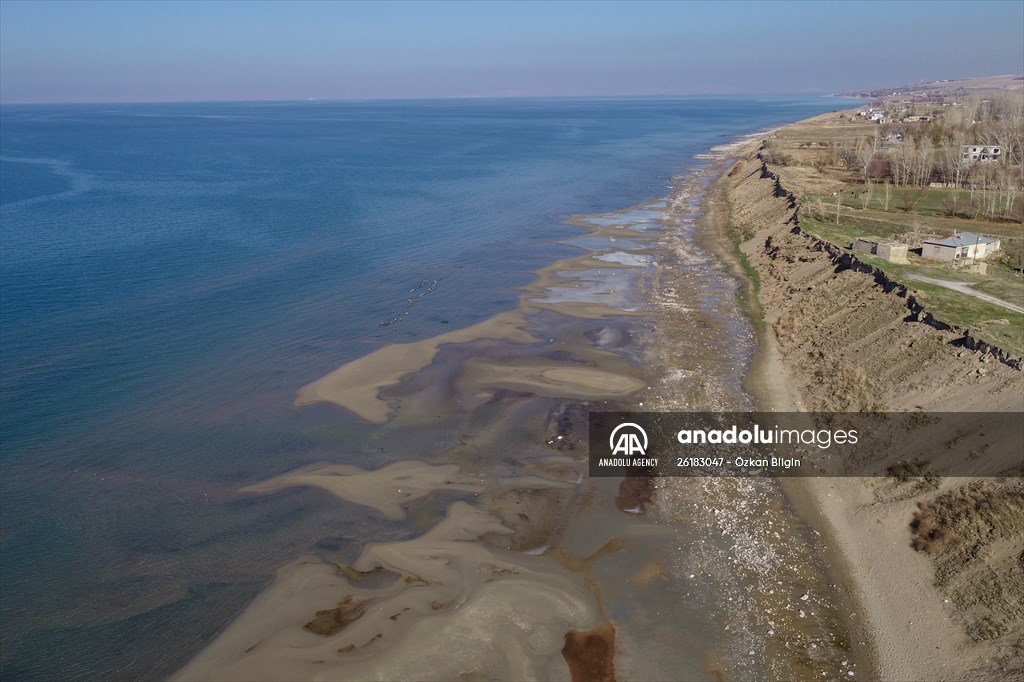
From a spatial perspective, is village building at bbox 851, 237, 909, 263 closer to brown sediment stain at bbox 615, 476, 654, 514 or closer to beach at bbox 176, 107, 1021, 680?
beach at bbox 176, 107, 1021, 680

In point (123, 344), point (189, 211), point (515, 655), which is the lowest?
point (515, 655)

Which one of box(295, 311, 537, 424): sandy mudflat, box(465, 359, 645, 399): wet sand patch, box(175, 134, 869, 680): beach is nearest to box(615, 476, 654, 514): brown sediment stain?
box(175, 134, 869, 680): beach

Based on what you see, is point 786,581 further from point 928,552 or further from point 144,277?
point 144,277

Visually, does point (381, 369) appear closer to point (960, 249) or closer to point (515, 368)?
point (515, 368)

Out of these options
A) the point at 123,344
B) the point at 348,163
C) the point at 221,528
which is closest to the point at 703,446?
the point at 221,528

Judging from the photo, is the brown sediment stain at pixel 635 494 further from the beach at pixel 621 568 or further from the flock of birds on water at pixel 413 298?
the flock of birds on water at pixel 413 298

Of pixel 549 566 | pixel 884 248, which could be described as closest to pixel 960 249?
pixel 884 248

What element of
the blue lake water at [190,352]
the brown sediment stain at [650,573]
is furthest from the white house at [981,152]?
the brown sediment stain at [650,573]
